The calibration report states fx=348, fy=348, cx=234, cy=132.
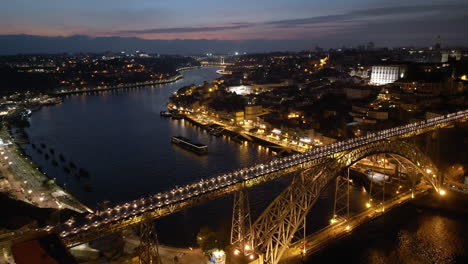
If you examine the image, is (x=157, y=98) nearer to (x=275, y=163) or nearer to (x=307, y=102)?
(x=307, y=102)

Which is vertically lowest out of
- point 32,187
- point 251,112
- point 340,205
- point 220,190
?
point 340,205

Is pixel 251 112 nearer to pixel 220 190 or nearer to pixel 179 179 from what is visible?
pixel 179 179

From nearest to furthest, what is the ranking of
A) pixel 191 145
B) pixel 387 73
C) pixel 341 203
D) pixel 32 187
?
1. pixel 341 203
2. pixel 32 187
3. pixel 191 145
4. pixel 387 73

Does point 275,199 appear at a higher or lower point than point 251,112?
higher

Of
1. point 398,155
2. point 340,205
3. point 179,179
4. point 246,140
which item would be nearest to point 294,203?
point 340,205

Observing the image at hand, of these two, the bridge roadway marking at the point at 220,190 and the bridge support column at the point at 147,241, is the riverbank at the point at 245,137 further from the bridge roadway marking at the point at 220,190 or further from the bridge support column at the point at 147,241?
the bridge support column at the point at 147,241

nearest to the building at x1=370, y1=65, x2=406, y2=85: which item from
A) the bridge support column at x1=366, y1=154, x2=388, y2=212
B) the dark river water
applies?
the dark river water

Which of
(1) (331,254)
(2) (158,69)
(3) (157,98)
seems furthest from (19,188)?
(2) (158,69)

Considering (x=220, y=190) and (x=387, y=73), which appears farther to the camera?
(x=387, y=73)
